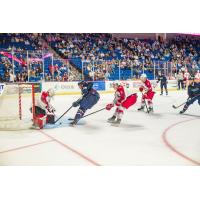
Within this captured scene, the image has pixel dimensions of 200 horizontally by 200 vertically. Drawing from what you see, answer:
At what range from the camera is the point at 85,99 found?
12.0 ft

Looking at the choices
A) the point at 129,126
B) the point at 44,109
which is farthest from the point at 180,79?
the point at 44,109

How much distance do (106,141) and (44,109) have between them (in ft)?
2.88

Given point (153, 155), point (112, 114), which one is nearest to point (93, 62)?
point (112, 114)

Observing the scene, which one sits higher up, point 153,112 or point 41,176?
point 153,112

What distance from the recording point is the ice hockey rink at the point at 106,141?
316 cm

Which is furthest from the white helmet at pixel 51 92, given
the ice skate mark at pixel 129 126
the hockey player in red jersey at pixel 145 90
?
the hockey player in red jersey at pixel 145 90

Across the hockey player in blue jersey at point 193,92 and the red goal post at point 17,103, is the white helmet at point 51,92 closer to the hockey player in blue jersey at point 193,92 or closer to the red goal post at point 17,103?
the red goal post at point 17,103

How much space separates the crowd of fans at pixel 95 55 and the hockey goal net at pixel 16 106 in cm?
14

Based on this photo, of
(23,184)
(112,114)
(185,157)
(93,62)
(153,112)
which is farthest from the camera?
(153,112)

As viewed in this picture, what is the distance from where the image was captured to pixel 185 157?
3.16 m

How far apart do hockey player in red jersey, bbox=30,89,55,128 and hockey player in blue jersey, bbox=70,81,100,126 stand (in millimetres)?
304

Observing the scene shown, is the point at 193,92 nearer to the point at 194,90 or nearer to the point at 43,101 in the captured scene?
the point at 194,90

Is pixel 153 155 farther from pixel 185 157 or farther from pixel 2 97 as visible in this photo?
pixel 2 97

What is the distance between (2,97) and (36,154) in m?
0.80
